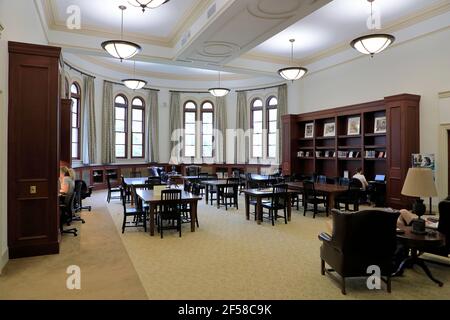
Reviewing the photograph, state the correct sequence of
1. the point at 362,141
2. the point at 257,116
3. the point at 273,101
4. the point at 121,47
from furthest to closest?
1. the point at 257,116
2. the point at 273,101
3. the point at 362,141
4. the point at 121,47

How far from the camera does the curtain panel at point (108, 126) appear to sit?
12992 mm

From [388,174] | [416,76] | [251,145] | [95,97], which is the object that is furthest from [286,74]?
[95,97]

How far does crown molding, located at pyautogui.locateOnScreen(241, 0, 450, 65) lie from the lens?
26.2 ft

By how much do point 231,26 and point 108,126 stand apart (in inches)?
296

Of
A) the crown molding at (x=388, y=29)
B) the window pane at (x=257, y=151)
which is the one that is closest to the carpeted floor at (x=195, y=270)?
the crown molding at (x=388, y=29)

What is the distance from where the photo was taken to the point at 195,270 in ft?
14.4

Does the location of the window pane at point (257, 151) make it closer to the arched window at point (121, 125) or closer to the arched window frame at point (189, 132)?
the arched window frame at point (189, 132)

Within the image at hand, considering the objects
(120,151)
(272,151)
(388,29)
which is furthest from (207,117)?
(388,29)

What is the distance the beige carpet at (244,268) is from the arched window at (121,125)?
8044 millimetres

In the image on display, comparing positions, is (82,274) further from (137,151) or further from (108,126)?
(137,151)

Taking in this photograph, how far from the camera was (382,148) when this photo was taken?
9.62 metres

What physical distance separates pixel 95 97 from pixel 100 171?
295 cm

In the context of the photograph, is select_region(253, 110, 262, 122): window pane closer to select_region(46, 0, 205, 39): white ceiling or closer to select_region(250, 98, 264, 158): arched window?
select_region(250, 98, 264, 158): arched window

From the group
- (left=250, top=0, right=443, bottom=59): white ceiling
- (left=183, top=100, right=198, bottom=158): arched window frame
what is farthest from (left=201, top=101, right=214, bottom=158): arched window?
(left=250, top=0, right=443, bottom=59): white ceiling
